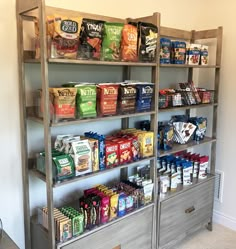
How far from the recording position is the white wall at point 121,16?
5.64ft

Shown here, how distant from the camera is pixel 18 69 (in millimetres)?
1744

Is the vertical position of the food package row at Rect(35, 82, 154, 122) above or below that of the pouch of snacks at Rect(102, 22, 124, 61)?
below

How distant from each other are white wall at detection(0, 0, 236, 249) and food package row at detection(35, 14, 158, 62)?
22cm

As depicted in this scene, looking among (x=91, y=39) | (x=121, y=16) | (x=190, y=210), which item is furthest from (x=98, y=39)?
(x=190, y=210)

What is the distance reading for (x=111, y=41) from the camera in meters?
1.76

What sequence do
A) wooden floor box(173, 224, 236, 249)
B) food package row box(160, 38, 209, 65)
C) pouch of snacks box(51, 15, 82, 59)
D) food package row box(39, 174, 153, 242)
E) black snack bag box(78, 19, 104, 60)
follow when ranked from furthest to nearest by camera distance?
wooden floor box(173, 224, 236, 249) → food package row box(160, 38, 209, 65) → food package row box(39, 174, 153, 242) → black snack bag box(78, 19, 104, 60) → pouch of snacks box(51, 15, 82, 59)

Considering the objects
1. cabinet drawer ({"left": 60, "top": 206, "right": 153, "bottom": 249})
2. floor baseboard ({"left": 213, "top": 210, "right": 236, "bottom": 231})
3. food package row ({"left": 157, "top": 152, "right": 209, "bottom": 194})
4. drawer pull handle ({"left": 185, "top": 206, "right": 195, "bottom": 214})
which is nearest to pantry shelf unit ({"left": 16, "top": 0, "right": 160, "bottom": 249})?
cabinet drawer ({"left": 60, "top": 206, "right": 153, "bottom": 249})

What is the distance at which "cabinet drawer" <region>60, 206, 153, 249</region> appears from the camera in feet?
5.94

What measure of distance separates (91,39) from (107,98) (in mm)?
350

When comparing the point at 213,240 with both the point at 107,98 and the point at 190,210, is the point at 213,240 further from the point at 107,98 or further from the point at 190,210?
the point at 107,98

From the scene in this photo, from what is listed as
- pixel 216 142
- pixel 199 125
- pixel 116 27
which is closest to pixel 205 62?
pixel 199 125

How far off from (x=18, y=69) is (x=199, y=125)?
1618mm

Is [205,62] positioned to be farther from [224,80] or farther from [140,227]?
[140,227]

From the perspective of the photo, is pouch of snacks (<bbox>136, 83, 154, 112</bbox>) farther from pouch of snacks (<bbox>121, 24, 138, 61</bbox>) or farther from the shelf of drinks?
the shelf of drinks
